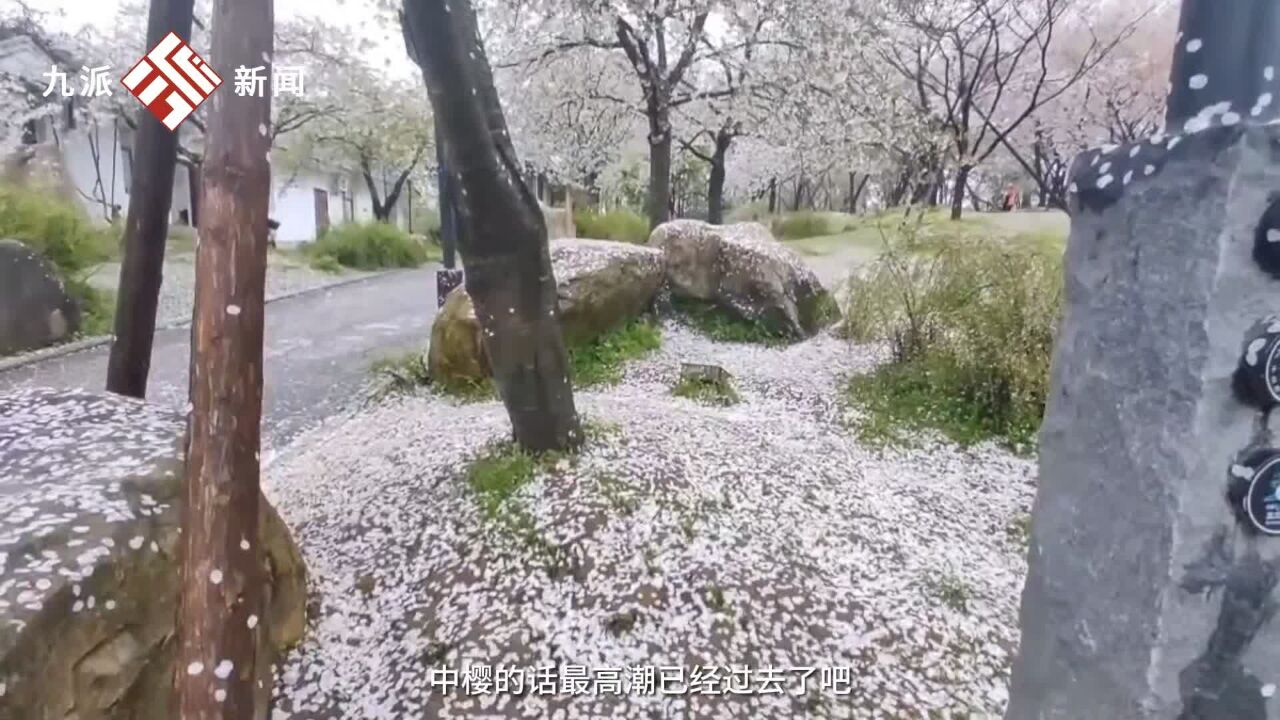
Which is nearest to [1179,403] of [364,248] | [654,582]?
[654,582]

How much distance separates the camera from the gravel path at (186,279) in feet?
28.7

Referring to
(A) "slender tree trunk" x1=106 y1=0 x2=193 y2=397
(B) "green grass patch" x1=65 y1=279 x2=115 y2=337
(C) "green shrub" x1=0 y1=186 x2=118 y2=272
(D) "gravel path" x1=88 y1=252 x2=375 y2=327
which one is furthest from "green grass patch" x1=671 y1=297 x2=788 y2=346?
(C) "green shrub" x1=0 y1=186 x2=118 y2=272

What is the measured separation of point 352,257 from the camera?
49.2 feet

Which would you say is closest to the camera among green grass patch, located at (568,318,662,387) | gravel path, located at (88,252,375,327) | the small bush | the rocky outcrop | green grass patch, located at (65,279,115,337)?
the rocky outcrop

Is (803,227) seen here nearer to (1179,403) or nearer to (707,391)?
(707,391)

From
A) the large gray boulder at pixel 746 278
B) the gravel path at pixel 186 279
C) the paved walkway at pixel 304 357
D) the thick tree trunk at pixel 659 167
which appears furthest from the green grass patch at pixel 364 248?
the large gray boulder at pixel 746 278

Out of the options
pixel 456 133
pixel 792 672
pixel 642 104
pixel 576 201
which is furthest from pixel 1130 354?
pixel 576 201

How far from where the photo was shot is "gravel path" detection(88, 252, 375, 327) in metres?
8.76

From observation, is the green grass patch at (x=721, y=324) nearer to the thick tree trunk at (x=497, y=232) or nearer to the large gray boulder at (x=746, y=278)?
the large gray boulder at (x=746, y=278)

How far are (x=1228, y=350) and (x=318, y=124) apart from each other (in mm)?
19132

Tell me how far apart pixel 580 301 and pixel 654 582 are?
127 inches

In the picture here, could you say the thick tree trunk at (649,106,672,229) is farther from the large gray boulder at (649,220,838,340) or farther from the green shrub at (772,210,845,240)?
the green shrub at (772,210,845,240)

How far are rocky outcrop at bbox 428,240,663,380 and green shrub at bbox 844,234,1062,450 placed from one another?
1942 mm

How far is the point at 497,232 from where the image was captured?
9.99 ft
